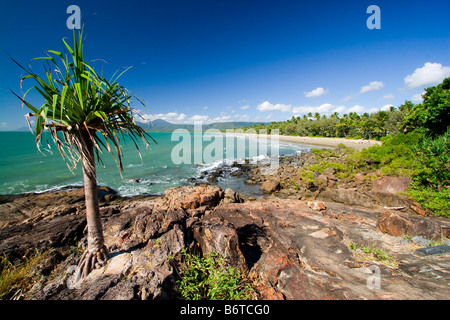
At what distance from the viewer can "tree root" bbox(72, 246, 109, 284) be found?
4.41 meters

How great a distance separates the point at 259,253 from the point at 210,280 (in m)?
2.41

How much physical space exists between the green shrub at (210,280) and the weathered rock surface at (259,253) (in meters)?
0.29

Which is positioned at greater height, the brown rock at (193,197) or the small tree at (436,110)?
the small tree at (436,110)

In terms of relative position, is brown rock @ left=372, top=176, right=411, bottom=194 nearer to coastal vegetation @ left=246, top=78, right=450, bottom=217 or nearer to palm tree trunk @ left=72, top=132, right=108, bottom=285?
coastal vegetation @ left=246, top=78, right=450, bottom=217

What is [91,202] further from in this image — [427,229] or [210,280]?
[427,229]

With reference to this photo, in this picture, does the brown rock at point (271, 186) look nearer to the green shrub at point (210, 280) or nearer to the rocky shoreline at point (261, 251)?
the rocky shoreline at point (261, 251)

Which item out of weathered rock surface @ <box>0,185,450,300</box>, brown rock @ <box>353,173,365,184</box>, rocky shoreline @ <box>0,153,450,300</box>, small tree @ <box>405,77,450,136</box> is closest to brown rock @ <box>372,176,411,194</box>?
rocky shoreline @ <box>0,153,450,300</box>

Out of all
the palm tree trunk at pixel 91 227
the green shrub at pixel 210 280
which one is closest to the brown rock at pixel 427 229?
the green shrub at pixel 210 280

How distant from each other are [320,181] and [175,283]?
62.5ft

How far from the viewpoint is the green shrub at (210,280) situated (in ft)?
14.0

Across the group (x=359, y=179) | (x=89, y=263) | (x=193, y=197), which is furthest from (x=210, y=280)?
(x=359, y=179)

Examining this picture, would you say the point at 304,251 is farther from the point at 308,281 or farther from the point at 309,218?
the point at 309,218

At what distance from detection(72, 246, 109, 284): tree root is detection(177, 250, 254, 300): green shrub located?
7.14 feet

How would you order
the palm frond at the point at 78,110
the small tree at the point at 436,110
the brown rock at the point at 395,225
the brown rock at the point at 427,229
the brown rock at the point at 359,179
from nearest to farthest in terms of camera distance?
the palm frond at the point at 78,110 → the brown rock at the point at 427,229 → the brown rock at the point at 395,225 → the brown rock at the point at 359,179 → the small tree at the point at 436,110
